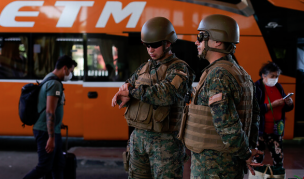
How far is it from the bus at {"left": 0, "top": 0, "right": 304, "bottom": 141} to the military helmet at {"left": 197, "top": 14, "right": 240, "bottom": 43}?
3.55 meters

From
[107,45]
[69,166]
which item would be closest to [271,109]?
[69,166]

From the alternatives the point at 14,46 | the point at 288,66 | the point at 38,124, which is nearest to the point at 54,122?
the point at 38,124

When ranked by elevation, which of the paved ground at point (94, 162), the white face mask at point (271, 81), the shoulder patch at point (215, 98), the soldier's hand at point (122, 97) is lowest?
the paved ground at point (94, 162)

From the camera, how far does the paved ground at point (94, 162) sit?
4445mm

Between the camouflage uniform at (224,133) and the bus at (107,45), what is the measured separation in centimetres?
376

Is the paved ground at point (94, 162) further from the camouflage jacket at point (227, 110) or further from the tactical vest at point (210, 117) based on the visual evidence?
the camouflage jacket at point (227, 110)

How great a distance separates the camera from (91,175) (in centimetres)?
445

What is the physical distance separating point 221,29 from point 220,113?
588 mm

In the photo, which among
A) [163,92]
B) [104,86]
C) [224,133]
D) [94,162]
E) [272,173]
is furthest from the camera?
[104,86]

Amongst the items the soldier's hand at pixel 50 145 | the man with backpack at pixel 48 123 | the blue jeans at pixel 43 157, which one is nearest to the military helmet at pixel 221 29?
the man with backpack at pixel 48 123

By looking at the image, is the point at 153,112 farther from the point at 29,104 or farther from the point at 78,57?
the point at 78,57

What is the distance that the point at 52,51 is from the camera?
5812mm

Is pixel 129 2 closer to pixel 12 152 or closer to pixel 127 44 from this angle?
pixel 127 44

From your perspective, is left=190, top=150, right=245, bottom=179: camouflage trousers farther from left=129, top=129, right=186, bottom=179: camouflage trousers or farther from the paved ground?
the paved ground
